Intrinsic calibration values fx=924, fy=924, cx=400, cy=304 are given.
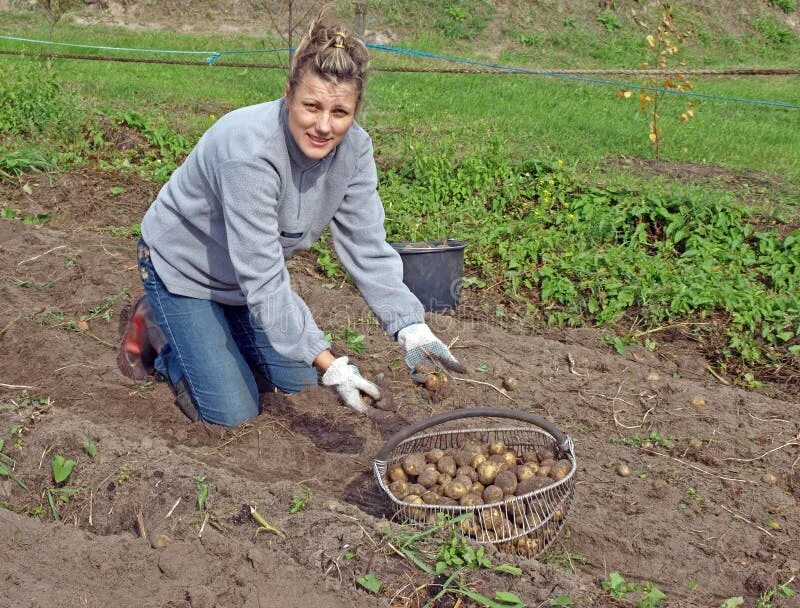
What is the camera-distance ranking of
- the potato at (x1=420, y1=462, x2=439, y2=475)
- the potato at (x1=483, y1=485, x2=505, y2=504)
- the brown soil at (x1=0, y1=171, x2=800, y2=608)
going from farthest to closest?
1. the potato at (x1=420, y1=462, x2=439, y2=475)
2. the potato at (x1=483, y1=485, x2=505, y2=504)
3. the brown soil at (x1=0, y1=171, x2=800, y2=608)

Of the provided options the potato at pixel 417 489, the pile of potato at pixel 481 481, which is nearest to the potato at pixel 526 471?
the pile of potato at pixel 481 481

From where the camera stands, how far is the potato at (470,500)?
304 centimetres

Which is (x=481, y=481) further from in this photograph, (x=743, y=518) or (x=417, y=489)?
(x=743, y=518)

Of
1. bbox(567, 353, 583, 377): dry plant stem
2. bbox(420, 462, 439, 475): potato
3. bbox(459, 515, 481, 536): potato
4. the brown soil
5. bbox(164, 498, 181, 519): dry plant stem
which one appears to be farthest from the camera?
bbox(567, 353, 583, 377): dry plant stem

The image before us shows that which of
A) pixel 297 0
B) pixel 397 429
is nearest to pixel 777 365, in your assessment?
pixel 397 429

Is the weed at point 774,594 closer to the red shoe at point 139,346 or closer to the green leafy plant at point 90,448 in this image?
the green leafy plant at point 90,448

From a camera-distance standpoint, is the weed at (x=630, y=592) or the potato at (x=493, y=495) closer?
the weed at (x=630, y=592)

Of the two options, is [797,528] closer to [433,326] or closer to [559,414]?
[559,414]

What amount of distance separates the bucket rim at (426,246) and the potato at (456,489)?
2.42m

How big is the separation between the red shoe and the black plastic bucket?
62.6 inches

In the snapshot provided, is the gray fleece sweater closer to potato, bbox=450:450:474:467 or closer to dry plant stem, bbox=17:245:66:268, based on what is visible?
potato, bbox=450:450:474:467

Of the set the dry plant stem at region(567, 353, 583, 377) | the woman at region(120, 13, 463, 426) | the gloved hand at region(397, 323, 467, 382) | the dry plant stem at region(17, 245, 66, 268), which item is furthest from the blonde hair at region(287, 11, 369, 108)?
the dry plant stem at region(17, 245, 66, 268)

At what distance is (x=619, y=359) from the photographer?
4.88m

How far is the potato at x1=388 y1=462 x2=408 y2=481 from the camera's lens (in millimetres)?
3299
